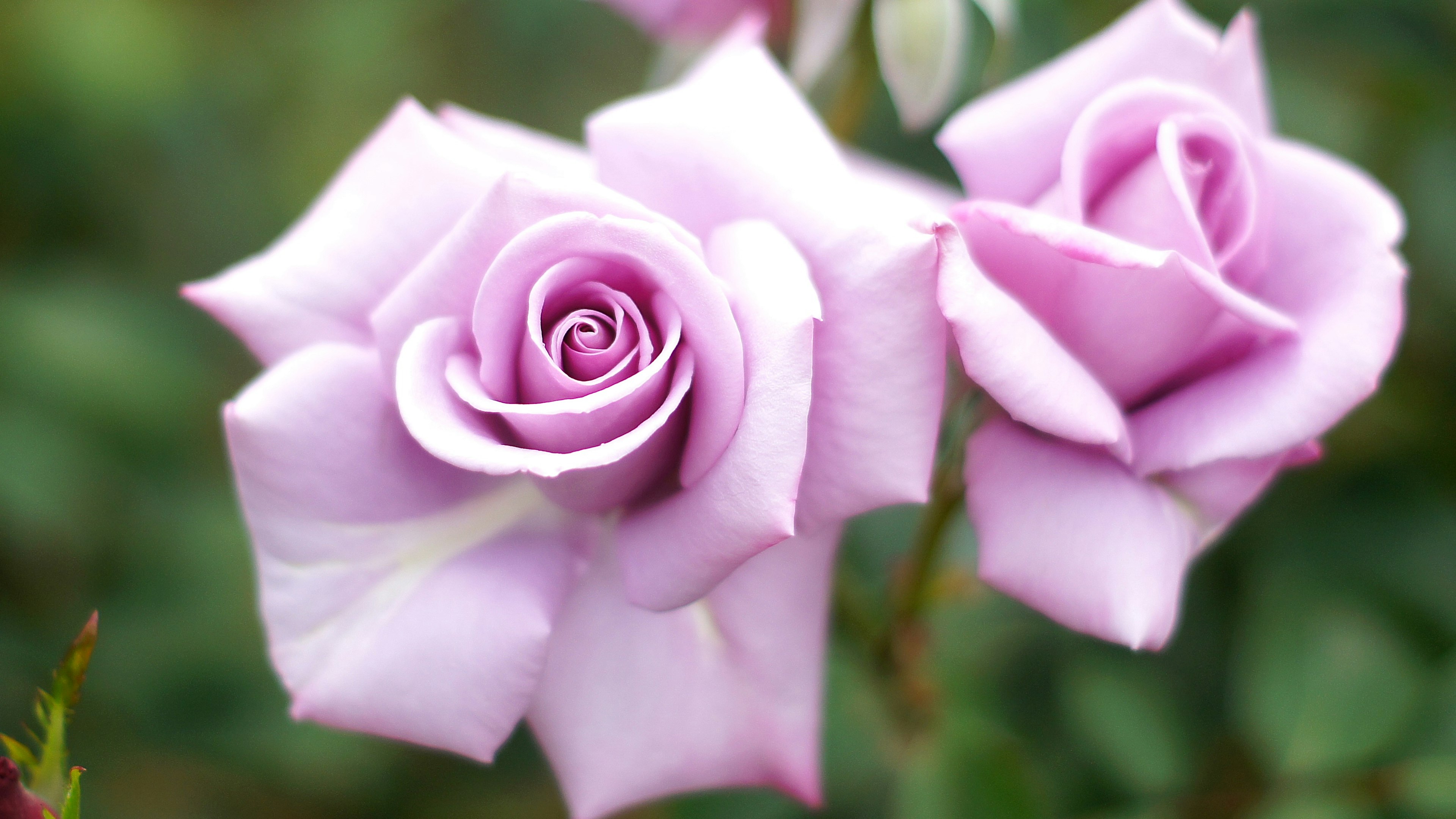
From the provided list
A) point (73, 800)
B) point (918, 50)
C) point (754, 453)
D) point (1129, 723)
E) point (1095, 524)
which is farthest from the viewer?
point (1129, 723)

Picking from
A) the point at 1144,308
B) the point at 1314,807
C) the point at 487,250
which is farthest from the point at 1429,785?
the point at 487,250

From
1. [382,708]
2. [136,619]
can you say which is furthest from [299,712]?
[136,619]

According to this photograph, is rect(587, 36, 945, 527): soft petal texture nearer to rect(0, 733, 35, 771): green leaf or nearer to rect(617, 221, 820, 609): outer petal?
rect(617, 221, 820, 609): outer petal

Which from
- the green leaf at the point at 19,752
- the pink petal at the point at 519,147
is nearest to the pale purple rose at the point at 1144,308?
the pink petal at the point at 519,147

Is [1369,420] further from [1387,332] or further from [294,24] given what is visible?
[294,24]

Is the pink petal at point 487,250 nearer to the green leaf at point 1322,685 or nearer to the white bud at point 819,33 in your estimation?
the white bud at point 819,33

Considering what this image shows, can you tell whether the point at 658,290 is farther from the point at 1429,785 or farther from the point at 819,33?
the point at 1429,785

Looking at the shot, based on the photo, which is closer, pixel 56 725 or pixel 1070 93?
pixel 56 725

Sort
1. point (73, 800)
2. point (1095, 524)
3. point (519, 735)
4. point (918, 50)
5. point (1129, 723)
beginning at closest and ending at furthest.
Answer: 1. point (73, 800)
2. point (1095, 524)
3. point (918, 50)
4. point (1129, 723)
5. point (519, 735)
